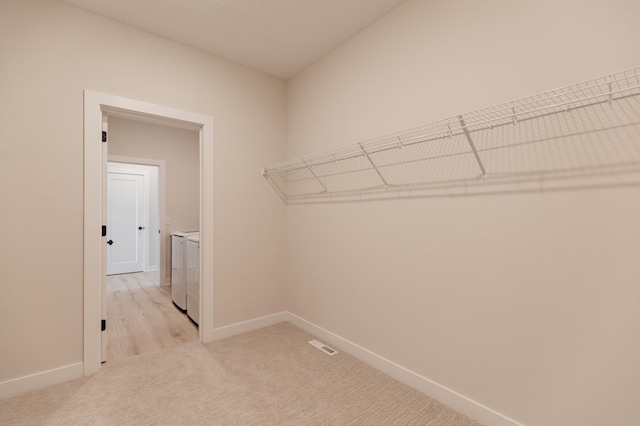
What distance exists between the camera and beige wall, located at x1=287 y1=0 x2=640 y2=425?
1237 millimetres

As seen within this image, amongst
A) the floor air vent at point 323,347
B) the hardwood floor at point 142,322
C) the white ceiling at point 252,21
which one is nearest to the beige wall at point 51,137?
the white ceiling at point 252,21

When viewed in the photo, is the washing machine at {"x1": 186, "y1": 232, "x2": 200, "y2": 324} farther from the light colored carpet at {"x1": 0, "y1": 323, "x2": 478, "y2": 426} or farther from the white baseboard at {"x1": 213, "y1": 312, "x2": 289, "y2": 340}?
the light colored carpet at {"x1": 0, "y1": 323, "x2": 478, "y2": 426}

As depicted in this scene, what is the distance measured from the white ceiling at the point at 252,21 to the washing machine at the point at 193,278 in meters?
1.88

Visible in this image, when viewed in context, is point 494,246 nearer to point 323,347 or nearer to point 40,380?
point 323,347

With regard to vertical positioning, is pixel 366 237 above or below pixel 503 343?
above

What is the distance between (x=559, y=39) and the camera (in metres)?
1.36

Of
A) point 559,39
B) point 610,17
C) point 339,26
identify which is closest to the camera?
point 610,17

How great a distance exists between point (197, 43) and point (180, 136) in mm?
2882

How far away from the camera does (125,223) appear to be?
5.80 metres

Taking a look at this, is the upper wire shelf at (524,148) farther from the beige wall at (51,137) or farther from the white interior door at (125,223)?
the white interior door at (125,223)

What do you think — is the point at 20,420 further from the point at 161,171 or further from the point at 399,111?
the point at 161,171

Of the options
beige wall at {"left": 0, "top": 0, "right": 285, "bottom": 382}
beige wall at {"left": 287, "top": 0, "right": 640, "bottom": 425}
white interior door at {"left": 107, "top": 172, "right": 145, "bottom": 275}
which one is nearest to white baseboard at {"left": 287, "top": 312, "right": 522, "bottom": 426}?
beige wall at {"left": 287, "top": 0, "right": 640, "bottom": 425}

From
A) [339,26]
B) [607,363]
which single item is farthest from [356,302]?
[339,26]

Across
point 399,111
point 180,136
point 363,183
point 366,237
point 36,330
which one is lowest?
point 36,330
